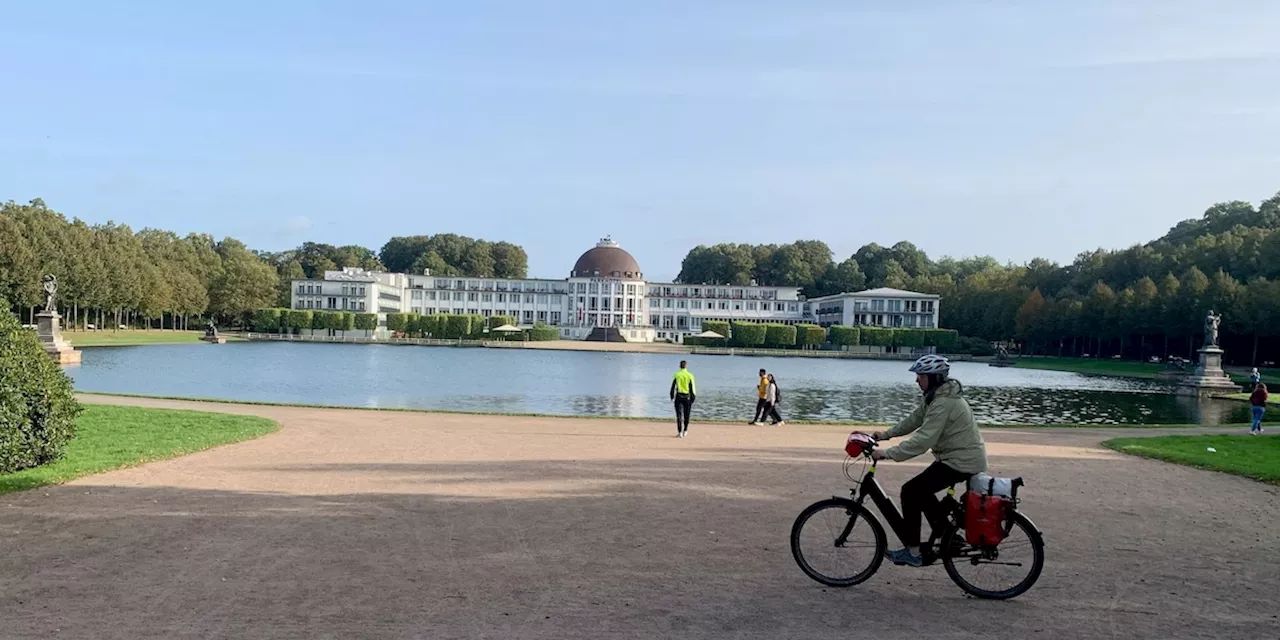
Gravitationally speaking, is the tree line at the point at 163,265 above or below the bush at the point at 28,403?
above

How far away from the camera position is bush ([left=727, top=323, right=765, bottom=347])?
112 m

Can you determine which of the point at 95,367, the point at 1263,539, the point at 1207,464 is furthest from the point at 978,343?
the point at 1263,539

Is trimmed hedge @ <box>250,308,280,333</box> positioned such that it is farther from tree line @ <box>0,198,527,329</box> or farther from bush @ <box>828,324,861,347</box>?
bush @ <box>828,324,861,347</box>

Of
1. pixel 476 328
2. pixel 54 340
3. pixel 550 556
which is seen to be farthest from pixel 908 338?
pixel 550 556

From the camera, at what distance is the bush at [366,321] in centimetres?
11823

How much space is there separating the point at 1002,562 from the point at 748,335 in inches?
4161

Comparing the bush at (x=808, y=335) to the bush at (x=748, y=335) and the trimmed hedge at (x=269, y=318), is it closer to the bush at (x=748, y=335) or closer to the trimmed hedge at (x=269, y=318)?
the bush at (x=748, y=335)

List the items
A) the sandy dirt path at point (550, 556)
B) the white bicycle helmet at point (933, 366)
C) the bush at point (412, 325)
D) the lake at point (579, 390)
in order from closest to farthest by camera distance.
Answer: the sandy dirt path at point (550, 556), the white bicycle helmet at point (933, 366), the lake at point (579, 390), the bush at point (412, 325)

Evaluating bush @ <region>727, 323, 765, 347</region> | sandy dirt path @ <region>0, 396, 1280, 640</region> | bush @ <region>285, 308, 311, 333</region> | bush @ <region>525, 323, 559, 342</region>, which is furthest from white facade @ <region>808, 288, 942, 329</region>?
sandy dirt path @ <region>0, 396, 1280, 640</region>

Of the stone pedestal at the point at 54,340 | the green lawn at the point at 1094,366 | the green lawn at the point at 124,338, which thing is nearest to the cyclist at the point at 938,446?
the stone pedestal at the point at 54,340

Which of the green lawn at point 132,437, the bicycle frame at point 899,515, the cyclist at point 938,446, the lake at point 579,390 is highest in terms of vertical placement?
the cyclist at point 938,446

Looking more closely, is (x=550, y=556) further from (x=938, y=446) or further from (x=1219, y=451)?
(x=1219, y=451)

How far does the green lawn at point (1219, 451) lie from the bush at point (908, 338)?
92077mm

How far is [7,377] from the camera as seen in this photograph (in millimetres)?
10672
